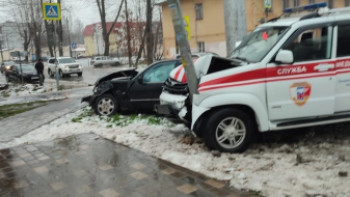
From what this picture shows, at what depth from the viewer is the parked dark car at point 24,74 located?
2230cm

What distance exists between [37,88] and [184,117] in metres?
14.0

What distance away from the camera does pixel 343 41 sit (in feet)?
17.0

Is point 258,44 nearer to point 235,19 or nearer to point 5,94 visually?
point 235,19

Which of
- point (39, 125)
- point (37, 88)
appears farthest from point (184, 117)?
point (37, 88)

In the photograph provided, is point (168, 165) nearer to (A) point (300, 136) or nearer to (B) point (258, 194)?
(B) point (258, 194)

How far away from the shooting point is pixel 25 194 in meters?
4.28

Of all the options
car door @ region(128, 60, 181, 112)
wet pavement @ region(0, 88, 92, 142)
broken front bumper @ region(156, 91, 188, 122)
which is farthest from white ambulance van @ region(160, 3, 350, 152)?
wet pavement @ region(0, 88, 92, 142)

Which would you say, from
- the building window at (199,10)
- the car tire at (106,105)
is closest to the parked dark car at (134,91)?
the car tire at (106,105)

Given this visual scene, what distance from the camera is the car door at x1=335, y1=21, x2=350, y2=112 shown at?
5109 mm

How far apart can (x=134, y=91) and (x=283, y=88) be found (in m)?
4.24

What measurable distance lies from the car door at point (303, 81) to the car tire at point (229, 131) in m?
0.41

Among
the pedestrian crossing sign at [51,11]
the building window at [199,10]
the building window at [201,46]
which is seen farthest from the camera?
the building window at [201,46]

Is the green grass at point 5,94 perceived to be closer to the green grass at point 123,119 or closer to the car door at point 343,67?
the green grass at point 123,119

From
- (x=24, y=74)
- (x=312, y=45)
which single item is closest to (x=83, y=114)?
(x=312, y=45)
